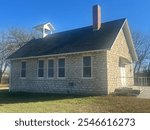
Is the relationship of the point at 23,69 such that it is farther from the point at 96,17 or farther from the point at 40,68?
the point at 96,17

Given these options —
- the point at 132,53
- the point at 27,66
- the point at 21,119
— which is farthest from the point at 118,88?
the point at 21,119

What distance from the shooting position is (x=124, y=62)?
21.5 m

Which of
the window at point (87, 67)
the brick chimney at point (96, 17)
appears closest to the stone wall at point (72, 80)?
the window at point (87, 67)

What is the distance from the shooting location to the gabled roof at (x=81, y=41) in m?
18.7

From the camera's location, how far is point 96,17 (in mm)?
21234

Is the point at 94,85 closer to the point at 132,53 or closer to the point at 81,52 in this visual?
the point at 81,52

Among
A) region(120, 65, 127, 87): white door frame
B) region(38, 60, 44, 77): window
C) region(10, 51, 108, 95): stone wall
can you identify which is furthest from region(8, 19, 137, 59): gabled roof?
region(120, 65, 127, 87): white door frame

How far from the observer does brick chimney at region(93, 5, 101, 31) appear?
21.1 metres

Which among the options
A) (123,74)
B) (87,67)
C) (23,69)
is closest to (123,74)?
(123,74)

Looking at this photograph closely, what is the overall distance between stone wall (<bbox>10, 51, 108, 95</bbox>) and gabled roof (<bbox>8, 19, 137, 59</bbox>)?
57 centimetres

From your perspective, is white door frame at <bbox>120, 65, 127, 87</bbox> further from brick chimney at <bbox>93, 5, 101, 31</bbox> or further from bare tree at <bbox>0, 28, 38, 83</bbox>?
bare tree at <bbox>0, 28, 38, 83</bbox>

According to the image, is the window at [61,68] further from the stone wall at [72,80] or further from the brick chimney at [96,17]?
the brick chimney at [96,17]

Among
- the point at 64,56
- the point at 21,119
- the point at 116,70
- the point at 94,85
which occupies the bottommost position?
the point at 21,119

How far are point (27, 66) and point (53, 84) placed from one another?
13.8ft
